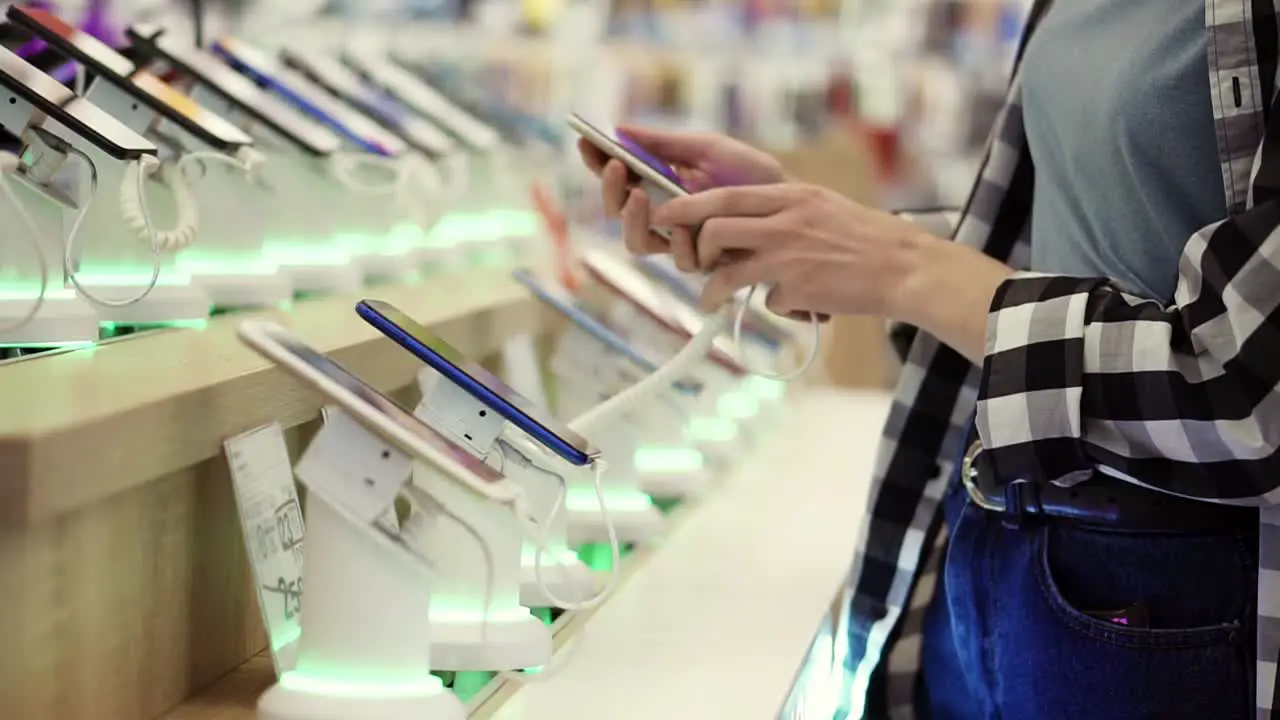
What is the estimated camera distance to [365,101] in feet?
5.63

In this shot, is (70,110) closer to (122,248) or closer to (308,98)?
(122,248)

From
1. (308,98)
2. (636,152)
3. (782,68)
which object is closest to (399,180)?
(308,98)

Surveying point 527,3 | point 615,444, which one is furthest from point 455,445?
point 527,3

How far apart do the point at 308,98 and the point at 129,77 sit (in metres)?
0.39

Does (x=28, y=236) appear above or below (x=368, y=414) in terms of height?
above

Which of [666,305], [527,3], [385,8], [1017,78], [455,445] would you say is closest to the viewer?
[455,445]

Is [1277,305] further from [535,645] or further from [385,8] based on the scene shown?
[385,8]

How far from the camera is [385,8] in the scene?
4273 mm

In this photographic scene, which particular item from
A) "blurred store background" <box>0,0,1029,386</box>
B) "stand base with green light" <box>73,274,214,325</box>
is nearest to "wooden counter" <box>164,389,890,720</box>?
"stand base with green light" <box>73,274,214,325</box>

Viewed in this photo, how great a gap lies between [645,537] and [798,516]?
13.8 inches

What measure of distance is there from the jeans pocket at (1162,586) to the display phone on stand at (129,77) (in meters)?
0.69

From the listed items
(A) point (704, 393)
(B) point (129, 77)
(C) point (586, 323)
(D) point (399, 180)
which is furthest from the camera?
(A) point (704, 393)

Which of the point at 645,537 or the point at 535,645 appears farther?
the point at 645,537

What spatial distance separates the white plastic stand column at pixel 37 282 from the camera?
1.01m
